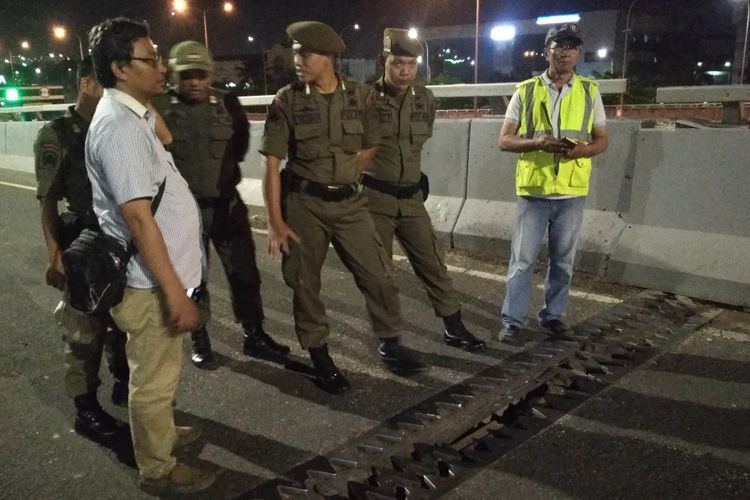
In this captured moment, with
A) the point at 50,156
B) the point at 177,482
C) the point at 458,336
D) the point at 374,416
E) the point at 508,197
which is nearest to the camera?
the point at 177,482

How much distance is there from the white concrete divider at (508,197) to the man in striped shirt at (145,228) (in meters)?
3.71

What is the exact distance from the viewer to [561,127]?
4105mm

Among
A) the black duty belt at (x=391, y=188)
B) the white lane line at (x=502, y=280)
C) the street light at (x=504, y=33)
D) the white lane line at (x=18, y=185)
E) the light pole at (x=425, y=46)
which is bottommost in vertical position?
the white lane line at (x=502, y=280)

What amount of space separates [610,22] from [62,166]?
60876mm

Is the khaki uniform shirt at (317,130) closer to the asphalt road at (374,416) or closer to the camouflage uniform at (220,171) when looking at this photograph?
the camouflage uniform at (220,171)

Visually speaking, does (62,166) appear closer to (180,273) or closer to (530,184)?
(180,273)

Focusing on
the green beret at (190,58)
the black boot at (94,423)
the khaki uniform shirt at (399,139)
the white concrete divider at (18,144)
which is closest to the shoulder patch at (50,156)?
the green beret at (190,58)

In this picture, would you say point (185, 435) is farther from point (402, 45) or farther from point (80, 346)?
point (402, 45)

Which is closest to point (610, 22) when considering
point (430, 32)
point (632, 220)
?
point (430, 32)

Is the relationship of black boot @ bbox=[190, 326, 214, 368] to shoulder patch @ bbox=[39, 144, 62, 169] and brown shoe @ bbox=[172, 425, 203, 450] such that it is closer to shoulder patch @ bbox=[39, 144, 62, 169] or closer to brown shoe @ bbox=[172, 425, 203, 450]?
brown shoe @ bbox=[172, 425, 203, 450]

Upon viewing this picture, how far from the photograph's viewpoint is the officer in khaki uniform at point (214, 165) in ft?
13.0

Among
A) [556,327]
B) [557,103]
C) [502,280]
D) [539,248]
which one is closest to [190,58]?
[557,103]

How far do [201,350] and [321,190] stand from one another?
134cm

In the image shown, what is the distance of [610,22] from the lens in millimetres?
56719
